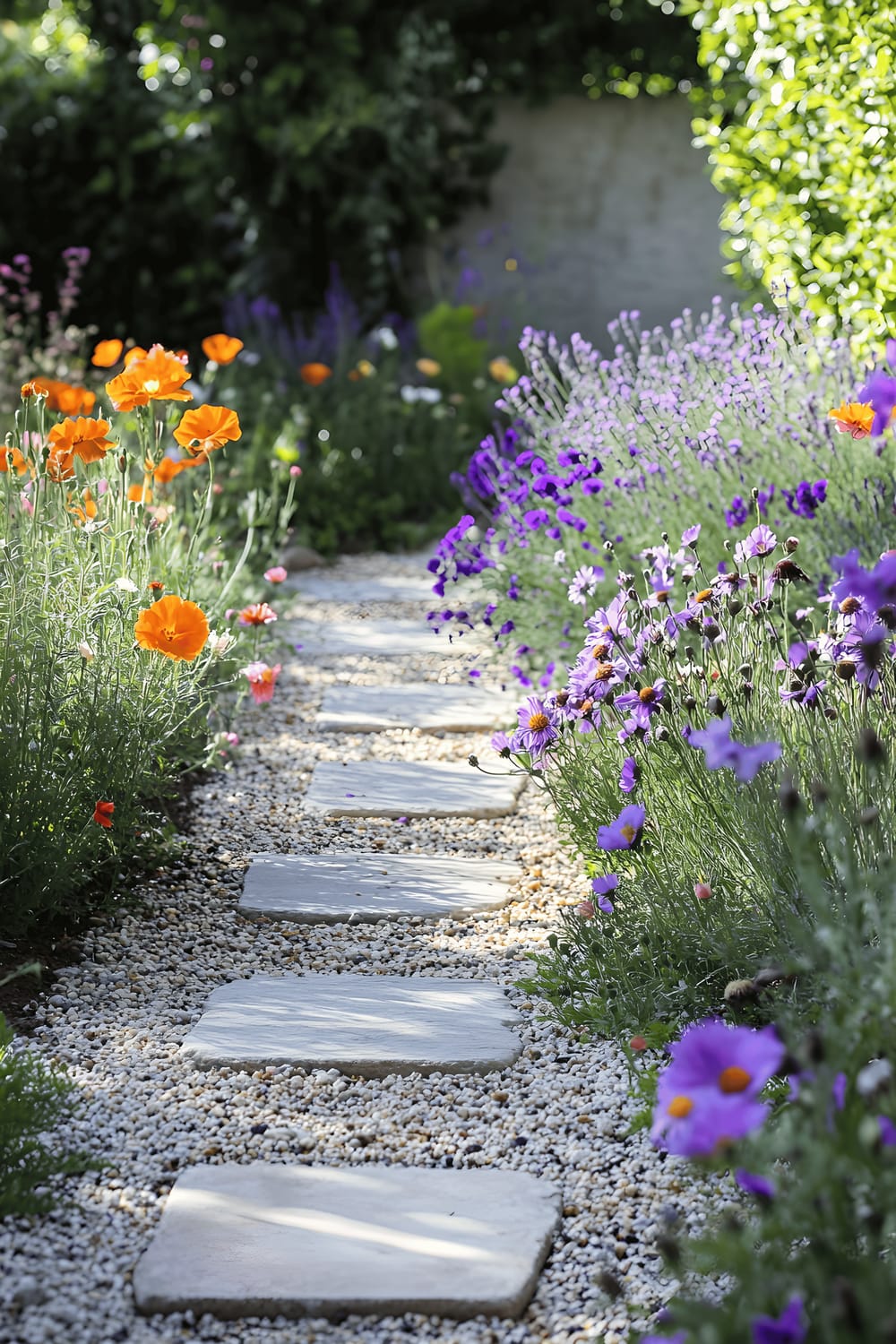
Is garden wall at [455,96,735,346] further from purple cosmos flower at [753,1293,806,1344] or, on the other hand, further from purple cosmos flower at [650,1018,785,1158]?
purple cosmos flower at [753,1293,806,1344]

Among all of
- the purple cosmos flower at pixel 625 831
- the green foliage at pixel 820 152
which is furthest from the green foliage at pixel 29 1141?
the green foliage at pixel 820 152

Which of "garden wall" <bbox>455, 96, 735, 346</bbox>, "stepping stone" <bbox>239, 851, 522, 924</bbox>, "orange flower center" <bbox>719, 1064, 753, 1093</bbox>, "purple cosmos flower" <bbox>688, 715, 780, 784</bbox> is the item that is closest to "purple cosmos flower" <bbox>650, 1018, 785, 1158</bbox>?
"orange flower center" <bbox>719, 1064, 753, 1093</bbox>

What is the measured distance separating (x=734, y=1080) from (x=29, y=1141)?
1028 millimetres

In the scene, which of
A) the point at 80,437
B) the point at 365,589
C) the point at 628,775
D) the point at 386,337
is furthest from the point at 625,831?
the point at 386,337

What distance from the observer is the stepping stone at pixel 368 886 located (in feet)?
8.84

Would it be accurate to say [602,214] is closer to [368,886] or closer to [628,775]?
[368,886]

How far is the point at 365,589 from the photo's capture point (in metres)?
5.20

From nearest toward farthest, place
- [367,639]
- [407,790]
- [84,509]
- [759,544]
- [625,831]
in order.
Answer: [625,831]
[759,544]
[84,509]
[407,790]
[367,639]

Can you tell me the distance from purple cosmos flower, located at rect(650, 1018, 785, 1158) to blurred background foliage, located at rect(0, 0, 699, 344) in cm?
695

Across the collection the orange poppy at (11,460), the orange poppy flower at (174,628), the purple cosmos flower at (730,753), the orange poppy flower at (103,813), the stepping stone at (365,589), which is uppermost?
the orange poppy at (11,460)

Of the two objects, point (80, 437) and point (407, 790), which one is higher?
point (80, 437)

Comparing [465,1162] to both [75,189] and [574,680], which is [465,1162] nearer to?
[574,680]

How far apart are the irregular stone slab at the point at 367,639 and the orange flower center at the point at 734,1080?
10.3 ft

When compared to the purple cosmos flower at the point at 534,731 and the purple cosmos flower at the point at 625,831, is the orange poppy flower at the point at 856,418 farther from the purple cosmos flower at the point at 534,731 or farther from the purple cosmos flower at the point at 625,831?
the purple cosmos flower at the point at 625,831
